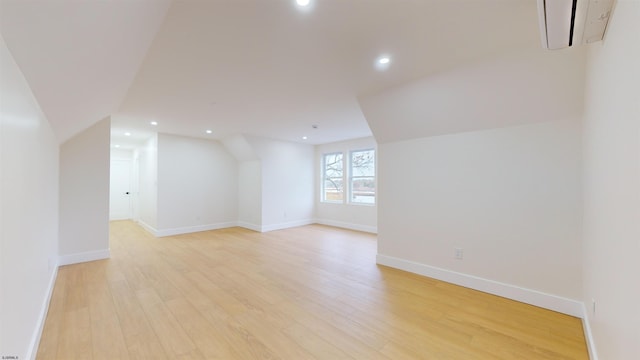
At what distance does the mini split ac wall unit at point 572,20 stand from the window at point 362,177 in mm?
4698

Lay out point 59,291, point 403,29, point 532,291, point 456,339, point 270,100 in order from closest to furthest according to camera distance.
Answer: point 403,29, point 456,339, point 532,291, point 59,291, point 270,100

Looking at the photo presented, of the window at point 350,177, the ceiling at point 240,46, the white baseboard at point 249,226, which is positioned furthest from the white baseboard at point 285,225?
the ceiling at point 240,46

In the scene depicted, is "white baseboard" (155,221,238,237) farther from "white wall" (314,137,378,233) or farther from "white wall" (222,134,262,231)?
"white wall" (314,137,378,233)

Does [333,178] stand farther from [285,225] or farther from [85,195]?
[85,195]

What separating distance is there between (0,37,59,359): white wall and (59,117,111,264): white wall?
204 cm

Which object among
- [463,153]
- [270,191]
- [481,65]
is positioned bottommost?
[270,191]

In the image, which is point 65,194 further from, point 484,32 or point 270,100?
point 484,32

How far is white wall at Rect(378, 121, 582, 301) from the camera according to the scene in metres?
2.40

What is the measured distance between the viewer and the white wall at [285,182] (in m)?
6.29

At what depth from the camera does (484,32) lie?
1.85 m

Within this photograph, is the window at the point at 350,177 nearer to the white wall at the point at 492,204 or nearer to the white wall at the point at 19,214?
the white wall at the point at 492,204

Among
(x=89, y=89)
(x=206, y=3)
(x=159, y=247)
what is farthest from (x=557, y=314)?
(x=159, y=247)

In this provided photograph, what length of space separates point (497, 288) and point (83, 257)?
18.7 feet

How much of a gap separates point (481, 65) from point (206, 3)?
7.59ft
